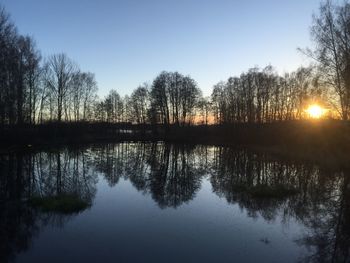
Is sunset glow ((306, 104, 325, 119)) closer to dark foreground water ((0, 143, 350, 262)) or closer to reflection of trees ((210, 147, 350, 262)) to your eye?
reflection of trees ((210, 147, 350, 262))

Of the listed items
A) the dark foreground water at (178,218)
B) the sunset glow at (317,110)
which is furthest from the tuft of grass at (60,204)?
the sunset glow at (317,110)

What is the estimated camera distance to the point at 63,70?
68375 mm

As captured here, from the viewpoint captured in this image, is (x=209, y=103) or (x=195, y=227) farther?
(x=209, y=103)

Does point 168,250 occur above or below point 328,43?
below

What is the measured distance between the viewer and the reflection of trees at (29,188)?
12002mm

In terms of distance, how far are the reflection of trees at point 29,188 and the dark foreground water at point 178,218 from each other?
0.14 feet

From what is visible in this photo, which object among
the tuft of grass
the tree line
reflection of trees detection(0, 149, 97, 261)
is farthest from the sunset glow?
the tuft of grass

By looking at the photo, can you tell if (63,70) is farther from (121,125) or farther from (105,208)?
(105,208)

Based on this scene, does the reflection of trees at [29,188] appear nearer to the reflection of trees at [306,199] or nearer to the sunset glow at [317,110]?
the reflection of trees at [306,199]

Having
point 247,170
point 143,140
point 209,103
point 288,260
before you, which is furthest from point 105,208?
point 209,103

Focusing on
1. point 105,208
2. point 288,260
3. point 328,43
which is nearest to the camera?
point 288,260

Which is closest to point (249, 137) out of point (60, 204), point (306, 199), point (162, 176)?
point (162, 176)

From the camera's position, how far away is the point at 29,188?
778 inches

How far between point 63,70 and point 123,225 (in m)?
60.4
